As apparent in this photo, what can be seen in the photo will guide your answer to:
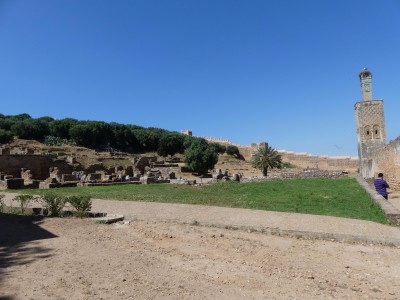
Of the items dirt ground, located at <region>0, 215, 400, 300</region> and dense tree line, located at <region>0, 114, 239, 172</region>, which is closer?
dirt ground, located at <region>0, 215, 400, 300</region>

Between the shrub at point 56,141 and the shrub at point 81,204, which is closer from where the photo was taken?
the shrub at point 81,204

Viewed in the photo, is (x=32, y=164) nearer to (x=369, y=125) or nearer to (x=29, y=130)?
(x=369, y=125)

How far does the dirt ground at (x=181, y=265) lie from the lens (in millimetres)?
4078

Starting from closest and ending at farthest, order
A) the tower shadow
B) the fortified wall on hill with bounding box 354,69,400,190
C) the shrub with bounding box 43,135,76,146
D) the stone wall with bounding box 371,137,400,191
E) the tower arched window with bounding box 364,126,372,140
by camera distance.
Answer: the tower shadow
the stone wall with bounding box 371,137,400,191
the fortified wall on hill with bounding box 354,69,400,190
the tower arched window with bounding box 364,126,372,140
the shrub with bounding box 43,135,76,146

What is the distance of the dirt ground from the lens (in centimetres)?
408

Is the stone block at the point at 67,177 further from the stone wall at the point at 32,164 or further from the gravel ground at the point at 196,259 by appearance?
the gravel ground at the point at 196,259

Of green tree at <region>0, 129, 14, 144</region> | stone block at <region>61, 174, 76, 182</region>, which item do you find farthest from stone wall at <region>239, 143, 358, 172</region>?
green tree at <region>0, 129, 14, 144</region>

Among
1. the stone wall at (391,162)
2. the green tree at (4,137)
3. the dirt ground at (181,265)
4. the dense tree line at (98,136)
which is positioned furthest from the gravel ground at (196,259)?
the green tree at (4,137)

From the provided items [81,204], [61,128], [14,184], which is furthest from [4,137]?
[81,204]

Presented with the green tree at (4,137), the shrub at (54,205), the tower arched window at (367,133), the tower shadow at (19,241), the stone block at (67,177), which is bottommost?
the tower shadow at (19,241)

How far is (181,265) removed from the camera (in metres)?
5.07

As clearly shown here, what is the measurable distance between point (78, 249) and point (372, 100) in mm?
26726

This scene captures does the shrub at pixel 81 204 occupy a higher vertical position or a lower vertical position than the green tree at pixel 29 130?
lower

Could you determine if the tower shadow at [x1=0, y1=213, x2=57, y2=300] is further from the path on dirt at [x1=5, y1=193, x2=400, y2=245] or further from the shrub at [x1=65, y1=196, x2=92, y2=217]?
the path on dirt at [x1=5, y1=193, x2=400, y2=245]
